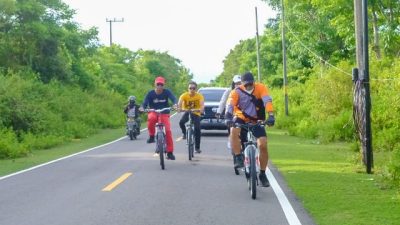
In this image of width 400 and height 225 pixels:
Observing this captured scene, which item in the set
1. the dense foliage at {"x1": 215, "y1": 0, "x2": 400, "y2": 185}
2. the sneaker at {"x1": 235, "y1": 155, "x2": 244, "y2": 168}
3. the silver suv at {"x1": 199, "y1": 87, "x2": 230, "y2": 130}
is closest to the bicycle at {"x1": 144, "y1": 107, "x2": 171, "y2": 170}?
the sneaker at {"x1": 235, "y1": 155, "x2": 244, "y2": 168}

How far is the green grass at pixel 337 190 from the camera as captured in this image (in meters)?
8.66

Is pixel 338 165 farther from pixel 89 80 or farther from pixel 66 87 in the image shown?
pixel 89 80

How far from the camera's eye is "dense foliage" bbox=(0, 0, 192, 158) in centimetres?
2403

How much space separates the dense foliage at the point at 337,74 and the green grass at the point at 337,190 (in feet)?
2.11

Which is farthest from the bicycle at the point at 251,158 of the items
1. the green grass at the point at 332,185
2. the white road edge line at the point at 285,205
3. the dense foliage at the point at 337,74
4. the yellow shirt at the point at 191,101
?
the yellow shirt at the point at 191,101

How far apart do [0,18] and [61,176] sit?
827 inches

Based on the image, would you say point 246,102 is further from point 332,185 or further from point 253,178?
point 332,185

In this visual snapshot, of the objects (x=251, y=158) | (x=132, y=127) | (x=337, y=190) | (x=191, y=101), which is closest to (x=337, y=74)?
(x=132, y=127)

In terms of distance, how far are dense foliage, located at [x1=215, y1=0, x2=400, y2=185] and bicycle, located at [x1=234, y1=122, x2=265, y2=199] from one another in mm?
2668

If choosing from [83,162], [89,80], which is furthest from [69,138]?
[89,80]

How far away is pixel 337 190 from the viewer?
1102 cm

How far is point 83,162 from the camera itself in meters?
16.7

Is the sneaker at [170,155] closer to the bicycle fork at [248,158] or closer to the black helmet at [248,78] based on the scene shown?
the bicycle fork at [248,158]

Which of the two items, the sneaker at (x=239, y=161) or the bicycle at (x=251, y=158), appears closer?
the bicycle at (x=251, y=158)
